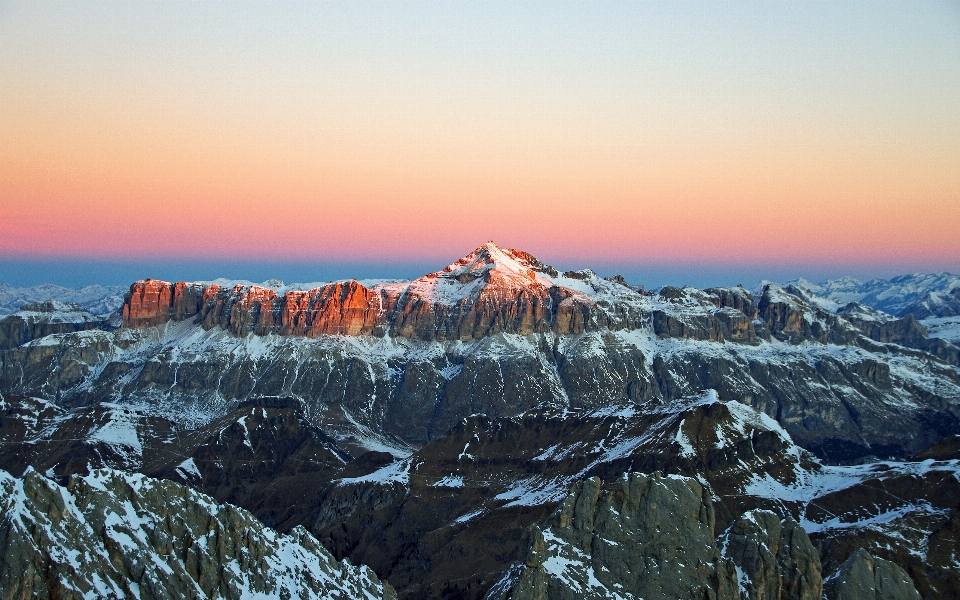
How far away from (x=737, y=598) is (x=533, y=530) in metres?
25.9

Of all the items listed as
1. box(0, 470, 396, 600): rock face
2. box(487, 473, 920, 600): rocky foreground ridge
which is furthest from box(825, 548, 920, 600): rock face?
box(0, 470, 396, 600): rock face

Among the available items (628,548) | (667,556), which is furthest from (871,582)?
(628,548)

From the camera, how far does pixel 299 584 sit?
11869 cm

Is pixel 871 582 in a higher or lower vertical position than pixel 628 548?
lower

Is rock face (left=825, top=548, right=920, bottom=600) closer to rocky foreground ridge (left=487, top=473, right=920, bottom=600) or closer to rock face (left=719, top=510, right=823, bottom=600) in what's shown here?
rocky foreground ridge (left=487, top=473, right=920, bottom=600)

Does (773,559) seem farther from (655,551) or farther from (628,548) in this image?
(628,548)

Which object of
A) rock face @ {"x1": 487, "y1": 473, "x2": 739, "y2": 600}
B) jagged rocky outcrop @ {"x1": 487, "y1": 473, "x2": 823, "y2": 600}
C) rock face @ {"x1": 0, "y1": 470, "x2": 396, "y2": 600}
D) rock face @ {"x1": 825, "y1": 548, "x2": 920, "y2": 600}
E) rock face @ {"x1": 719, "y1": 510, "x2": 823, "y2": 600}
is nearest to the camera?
rock face @ {"x1": 0, "y1": 470, "x2": 396, "y2": 600}

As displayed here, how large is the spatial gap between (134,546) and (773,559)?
255ft

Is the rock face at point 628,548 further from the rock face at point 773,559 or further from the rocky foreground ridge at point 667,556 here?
the rock face at point 773,559

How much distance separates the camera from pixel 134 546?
105 m

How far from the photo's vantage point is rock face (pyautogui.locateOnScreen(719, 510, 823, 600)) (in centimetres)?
11850

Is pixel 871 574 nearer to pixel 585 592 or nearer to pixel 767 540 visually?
pixel 767 540

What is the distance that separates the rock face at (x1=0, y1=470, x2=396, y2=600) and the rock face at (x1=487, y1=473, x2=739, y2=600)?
2793 cm

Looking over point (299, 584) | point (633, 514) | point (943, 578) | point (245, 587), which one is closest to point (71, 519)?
point (245, 587)
